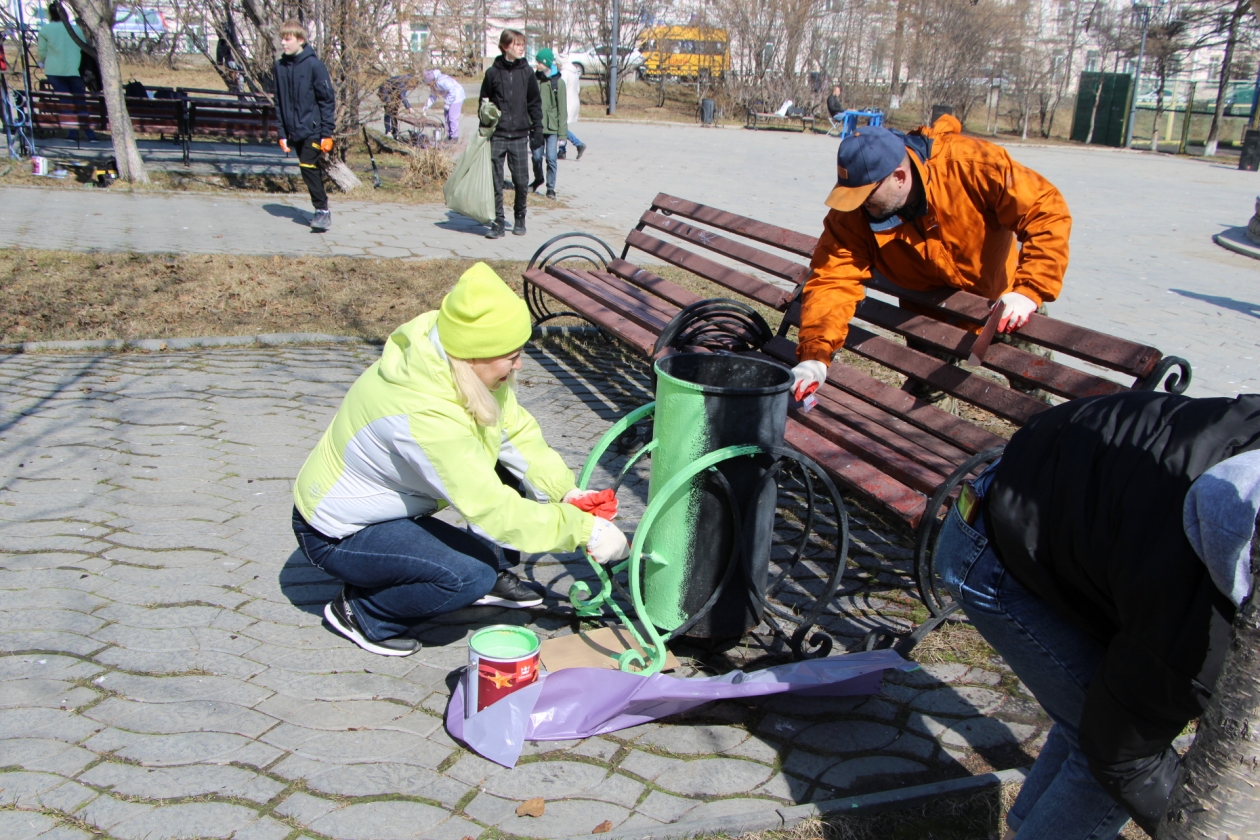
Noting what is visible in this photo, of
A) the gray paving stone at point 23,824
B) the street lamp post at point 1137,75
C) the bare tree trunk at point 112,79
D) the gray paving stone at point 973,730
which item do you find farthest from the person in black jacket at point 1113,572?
the street lamp post at point 1137,75

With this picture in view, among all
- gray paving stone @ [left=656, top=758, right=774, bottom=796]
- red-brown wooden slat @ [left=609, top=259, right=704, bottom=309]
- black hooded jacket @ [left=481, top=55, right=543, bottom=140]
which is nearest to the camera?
gray paving stone @ [left=656, top=758, right=774, bottom=796]

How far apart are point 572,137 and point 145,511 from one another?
1344 cm

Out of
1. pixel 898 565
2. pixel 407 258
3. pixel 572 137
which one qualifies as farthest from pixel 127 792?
pixel 572 137

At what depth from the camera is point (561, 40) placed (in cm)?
3133

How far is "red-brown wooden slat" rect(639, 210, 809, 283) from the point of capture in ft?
16.7

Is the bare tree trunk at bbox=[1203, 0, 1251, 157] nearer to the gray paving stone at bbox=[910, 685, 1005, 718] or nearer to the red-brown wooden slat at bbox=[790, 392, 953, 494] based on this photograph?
the red-brown wooden slat at bbox=[790, 392, 953, 494]

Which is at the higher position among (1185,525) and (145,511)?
(1185,525)

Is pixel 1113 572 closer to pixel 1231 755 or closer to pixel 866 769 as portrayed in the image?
pixel 1231 755

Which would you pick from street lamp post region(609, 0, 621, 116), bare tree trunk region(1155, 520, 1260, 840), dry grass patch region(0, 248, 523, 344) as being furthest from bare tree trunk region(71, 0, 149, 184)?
street lamp post region(609, 0, 621, 116)

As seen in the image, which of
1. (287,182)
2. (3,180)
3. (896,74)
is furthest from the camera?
A: (896,74)

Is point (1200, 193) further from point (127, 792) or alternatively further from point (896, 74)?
point (127, 792)

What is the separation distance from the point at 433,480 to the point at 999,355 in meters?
2.12

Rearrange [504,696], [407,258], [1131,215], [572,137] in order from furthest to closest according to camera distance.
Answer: [572,137] → [1131,215] → [407,258] → [504,696]

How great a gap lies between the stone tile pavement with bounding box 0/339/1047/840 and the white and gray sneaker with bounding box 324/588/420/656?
4cm
